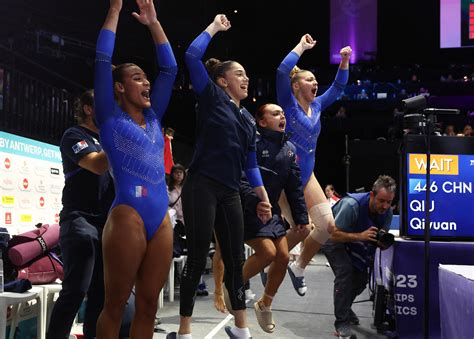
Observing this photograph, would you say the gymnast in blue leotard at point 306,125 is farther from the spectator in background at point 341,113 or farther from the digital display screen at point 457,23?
the spectator in background at point 341,113

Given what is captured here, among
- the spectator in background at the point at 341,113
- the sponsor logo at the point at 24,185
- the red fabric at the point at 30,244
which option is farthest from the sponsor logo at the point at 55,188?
the spectator in background at the point at 341,113

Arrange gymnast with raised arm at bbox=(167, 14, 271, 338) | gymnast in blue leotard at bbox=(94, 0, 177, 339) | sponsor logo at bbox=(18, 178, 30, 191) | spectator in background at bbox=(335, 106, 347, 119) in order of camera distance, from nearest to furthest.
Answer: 1. gymnast in blue leotard at bbox=(94, 0, 177, 339)
2. gymnast with raised arm at bbox=(167, 14, 271, 338)
3. sponsor logo at bbox=(18, 178, 30, 191)
4. spectator in background at bbox=(335, 106, 347, 119)

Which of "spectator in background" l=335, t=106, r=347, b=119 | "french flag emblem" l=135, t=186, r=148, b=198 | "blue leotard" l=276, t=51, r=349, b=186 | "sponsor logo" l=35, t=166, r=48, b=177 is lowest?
"french flag emblem" l=135, t=186, r=148, b=198

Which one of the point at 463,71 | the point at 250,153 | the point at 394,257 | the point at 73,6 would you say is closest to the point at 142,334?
the point at 250,153

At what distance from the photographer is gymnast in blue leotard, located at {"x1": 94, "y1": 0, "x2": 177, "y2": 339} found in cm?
221

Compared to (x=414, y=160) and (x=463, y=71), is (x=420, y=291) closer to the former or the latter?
(x=414, y=160)

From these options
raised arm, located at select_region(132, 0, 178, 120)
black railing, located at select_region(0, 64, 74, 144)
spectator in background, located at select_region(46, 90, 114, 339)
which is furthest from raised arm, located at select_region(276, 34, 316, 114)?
black railing, located at select_region(0, 64, 74, 144)

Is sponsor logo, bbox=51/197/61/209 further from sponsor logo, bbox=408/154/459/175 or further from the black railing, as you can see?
sponsor logo, bbox=408/154/459/175

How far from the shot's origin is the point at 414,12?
54.9 feet

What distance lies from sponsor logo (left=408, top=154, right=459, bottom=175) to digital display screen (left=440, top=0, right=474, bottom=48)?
842 centimetres

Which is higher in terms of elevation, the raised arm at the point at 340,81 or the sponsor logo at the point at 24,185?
the raised arm at the point at 340,81

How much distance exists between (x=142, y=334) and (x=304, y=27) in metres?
15.8

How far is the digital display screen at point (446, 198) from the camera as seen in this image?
12.8ft

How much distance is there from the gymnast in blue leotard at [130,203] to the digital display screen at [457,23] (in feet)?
34.6
